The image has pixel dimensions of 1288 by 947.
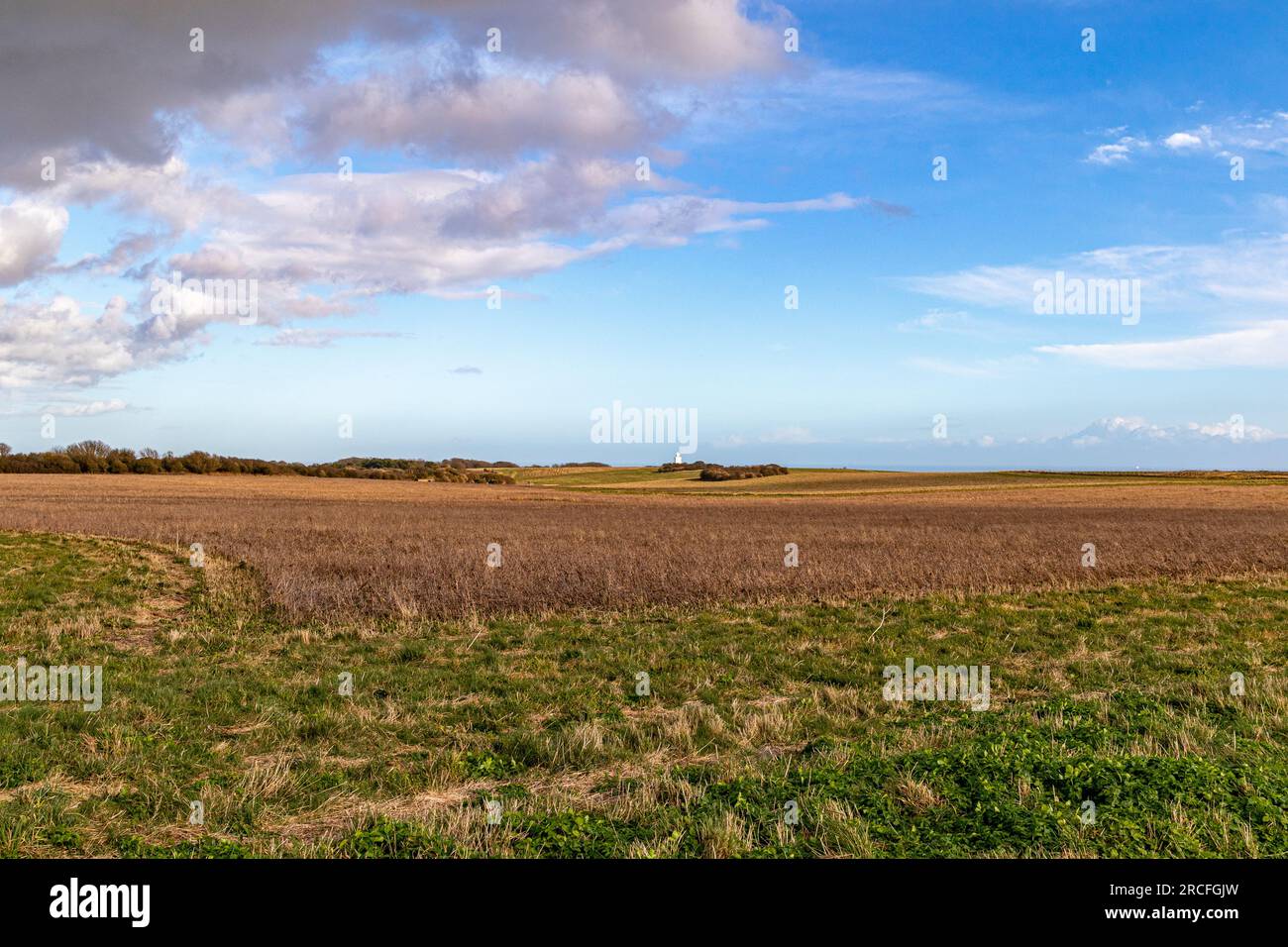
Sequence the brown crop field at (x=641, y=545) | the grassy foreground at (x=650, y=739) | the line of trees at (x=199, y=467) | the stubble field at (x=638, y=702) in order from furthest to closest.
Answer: the line of trees at (x=199, y=467) < the brown crop field at (x=641, y=545) < the stubble field at (x=638, y=702) < the grassy foreground at (x=650, y=739)

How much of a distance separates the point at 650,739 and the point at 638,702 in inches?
86.6

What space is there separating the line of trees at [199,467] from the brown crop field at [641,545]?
142ft

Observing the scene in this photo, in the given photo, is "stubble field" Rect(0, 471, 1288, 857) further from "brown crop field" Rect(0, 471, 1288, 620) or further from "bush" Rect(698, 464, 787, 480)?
"bush" Rect(698, 464, 787, 480)

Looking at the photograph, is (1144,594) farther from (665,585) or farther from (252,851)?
(252,851)

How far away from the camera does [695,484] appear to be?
116625mm

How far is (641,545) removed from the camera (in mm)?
32500

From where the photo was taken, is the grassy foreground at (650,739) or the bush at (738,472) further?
the bush at (738,472)

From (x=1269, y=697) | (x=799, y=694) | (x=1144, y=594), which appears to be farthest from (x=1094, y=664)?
(x=1144, y=594)

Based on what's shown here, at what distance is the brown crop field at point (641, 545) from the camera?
2111 centimetres

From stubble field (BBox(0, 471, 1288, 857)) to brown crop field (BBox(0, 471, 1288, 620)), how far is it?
0.75ft

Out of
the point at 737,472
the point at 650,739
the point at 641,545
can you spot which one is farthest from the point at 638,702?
the point at 737,472

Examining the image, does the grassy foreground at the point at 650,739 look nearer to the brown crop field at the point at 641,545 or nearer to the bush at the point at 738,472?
the brown crop field at the point at 641,545

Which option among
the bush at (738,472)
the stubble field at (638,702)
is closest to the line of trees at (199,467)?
the bush at (738,472)
